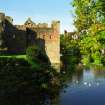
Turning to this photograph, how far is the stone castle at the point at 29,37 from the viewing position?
90375 millimetres

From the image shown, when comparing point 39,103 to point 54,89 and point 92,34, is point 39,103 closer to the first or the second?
point 54,89

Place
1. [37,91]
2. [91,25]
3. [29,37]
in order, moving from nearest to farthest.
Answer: [91,25] → [37,91] → [29,37]

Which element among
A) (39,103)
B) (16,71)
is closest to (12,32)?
(16,71)

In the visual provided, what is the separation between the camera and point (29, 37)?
94688 mm

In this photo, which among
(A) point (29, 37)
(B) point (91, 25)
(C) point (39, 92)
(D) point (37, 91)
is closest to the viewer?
(B) point (91, 25)

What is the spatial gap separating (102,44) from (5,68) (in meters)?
31.1

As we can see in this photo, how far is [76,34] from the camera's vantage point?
64.9 ft

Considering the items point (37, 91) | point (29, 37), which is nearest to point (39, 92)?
point (37, 91)

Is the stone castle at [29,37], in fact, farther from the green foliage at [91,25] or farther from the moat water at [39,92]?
the green foliage at [91,25]

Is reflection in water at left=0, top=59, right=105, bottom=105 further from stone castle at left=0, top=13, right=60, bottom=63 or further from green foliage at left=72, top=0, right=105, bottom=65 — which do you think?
stone castle at left=0, top=13, right=60, bottom=63

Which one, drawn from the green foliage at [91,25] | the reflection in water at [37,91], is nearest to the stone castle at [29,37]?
the reflection in water at [37,91]

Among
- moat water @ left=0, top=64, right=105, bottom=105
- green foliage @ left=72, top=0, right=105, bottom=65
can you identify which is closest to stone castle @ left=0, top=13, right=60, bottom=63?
moat water @ left=0, top=64, right=105, bottom=105

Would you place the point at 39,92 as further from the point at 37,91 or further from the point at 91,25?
the point at 91,25

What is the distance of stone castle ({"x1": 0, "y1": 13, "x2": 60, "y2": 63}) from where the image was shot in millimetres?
90375
